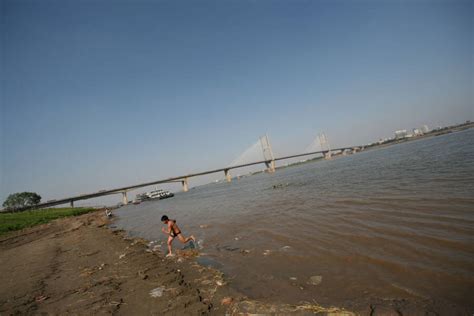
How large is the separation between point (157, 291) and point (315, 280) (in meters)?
3.46

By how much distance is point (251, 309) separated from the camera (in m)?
3.95

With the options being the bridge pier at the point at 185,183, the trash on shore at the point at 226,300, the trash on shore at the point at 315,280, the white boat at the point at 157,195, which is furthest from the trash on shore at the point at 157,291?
the bridge pier at the point at 185,183

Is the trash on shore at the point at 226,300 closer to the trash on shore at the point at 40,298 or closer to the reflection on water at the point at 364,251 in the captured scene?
the reflection on water at the point at 364,251

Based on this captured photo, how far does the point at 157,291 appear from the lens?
5.21 metres

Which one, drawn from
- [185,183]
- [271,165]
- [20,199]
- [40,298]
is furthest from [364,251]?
[20,199]

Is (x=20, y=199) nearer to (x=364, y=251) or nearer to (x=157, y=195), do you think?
(x=157, y=195)

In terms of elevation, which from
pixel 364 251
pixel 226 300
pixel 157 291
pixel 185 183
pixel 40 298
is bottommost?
pixel 364 251

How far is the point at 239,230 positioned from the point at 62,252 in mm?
8957

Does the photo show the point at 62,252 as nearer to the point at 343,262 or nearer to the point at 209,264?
the point at 209,264

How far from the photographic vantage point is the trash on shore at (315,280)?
475cm

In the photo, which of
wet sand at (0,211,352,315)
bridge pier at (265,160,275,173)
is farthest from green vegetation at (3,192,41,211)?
wet sand at (0,211,352,315)

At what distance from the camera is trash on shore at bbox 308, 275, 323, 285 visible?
4.75 metres

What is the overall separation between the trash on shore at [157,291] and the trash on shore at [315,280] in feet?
10.5

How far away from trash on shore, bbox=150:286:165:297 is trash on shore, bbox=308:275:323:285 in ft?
10.5
